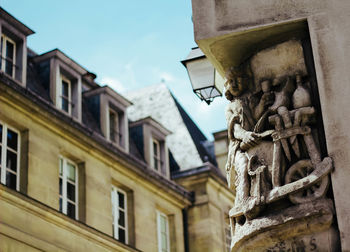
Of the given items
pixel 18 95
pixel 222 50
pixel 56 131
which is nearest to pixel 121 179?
pixel 56 131

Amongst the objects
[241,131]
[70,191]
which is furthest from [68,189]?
[241,131]

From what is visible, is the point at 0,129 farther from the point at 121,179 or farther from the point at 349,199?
the point at 349,199

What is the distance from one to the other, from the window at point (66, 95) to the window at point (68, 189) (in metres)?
1.70

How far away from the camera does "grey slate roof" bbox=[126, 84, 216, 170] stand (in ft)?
107

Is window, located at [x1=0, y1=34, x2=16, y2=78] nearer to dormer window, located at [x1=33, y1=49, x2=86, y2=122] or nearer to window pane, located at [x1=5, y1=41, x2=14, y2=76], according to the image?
window pane, located at [x1=5, y1=41, x2=14, y2=76]

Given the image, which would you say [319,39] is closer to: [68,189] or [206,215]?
[68,189]

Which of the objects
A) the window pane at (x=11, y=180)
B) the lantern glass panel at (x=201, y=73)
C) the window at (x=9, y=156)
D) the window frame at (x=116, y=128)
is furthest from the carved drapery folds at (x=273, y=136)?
the window frame at (x=116, y=128)

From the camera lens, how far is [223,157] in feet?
111

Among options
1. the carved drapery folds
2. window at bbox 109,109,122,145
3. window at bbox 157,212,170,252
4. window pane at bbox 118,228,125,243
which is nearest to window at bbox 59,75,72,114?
window at bbox 109,109,122,145

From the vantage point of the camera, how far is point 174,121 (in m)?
34.3

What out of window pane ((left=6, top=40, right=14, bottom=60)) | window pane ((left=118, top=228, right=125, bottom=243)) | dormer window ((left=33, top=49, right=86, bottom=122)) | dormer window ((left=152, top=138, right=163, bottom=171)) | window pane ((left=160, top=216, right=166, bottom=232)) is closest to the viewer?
window pane ((left=6, top=40, right=14, bottom=60))

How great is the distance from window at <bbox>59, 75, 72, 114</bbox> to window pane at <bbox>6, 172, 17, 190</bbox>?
3822mm

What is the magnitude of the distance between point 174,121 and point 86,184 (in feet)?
30.3

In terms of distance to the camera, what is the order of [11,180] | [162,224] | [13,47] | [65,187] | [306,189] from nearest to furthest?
1. [306,189]
2. [11,180]
3. [13,47]
4. [65,187]
5. [162,224]
